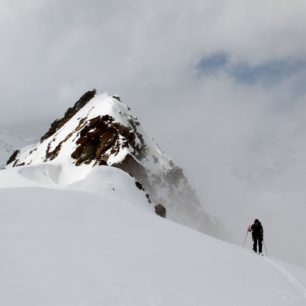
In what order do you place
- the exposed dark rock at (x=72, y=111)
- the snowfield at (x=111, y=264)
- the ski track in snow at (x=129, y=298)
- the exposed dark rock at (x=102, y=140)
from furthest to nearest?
the exposed dark rock at (x=72, y=111) < the exposed dark rock at (x=102, y=140) < the snowfield at (x=111, y=264) < the ski track in snow at (x=129, y=298)

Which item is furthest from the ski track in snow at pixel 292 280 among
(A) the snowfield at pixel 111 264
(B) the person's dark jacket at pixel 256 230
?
(B) the person's dark jacket at pixel 256 230

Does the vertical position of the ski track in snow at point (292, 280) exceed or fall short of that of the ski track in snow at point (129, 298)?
it exceeds it

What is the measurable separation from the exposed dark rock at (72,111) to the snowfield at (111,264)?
79247 millimetres

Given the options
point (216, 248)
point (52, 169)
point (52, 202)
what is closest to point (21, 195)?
point (52, 202)

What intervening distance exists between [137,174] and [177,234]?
Result: 1903 inches

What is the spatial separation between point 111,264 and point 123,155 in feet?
163

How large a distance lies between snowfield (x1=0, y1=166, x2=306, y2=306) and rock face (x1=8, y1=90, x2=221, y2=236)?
40.7 metres

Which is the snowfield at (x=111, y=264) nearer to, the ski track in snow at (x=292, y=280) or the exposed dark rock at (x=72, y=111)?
the ski track in snow at (x=292, y=280)

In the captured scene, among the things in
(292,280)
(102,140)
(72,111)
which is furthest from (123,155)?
(292,280)

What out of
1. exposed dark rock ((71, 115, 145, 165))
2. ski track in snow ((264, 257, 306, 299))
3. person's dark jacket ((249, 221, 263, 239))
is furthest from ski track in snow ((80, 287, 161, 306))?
exposed dark rock ((71, 115, 145, 165))

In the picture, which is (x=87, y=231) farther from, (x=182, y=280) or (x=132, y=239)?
(x=182, y=280)

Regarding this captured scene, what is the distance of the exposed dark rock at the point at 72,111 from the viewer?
100m

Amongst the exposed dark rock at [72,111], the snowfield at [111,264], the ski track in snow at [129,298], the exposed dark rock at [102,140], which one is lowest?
the ski track in snow at [129,298]

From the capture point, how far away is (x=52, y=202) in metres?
20.0
